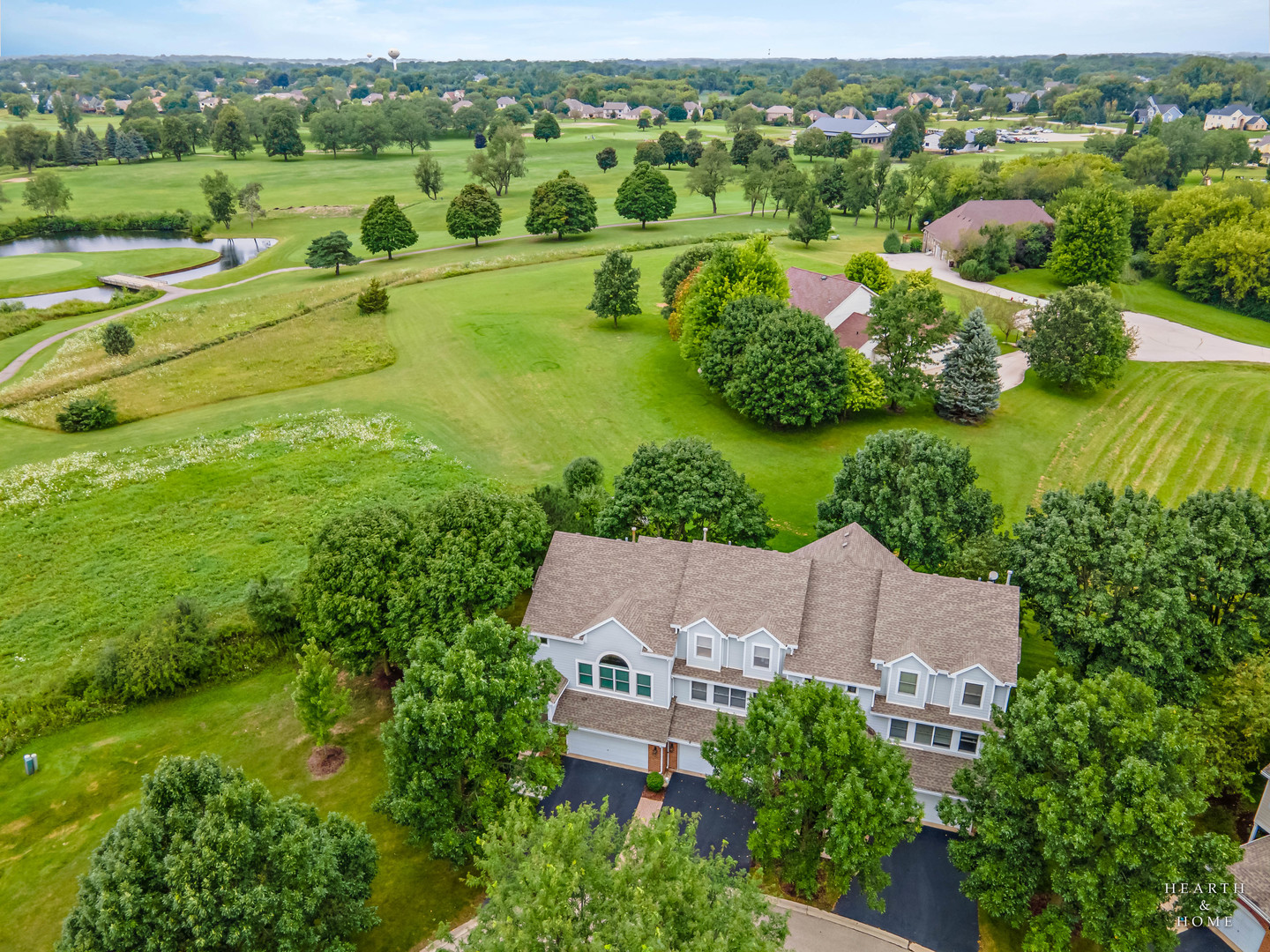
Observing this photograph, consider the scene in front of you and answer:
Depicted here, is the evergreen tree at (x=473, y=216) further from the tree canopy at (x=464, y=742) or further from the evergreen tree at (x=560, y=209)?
the tree canopy at (x=464, y=742)

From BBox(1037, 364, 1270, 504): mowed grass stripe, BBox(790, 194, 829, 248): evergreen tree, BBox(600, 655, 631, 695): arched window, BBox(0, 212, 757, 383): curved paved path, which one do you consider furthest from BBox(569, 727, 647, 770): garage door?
BBox(790, 194, 829, 248): evergreen tree

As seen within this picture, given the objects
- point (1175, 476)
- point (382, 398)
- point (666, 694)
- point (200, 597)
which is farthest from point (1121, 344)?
point (200, 597)

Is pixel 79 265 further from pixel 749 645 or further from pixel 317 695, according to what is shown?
pixel 749 645

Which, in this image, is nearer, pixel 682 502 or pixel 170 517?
pixel 682 502

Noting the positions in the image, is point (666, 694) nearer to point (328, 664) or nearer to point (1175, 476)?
point (328, 664)

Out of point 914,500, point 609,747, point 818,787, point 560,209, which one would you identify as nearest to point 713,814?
point 609,747

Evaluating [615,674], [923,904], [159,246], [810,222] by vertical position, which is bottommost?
[923,904]

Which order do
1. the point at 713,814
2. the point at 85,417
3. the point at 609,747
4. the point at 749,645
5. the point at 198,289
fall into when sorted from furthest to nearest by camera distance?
the point at 198,289 < the point at 85,417 < the point at 609,747 < the point at 749,645 < the point at 713,814

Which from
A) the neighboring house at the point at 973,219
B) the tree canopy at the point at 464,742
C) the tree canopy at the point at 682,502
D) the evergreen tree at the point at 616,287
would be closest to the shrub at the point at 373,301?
the evergreen tree at the point at 616,287
